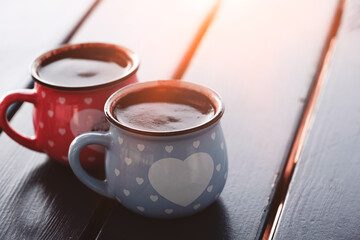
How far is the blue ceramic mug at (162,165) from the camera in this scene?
53cm

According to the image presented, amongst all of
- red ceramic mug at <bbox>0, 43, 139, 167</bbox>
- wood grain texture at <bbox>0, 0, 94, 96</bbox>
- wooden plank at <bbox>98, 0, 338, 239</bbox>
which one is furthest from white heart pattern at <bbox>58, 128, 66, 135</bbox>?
wood grain texture at <bbox>0, 0, 94, 96</bbox>

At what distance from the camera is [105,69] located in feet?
2.23

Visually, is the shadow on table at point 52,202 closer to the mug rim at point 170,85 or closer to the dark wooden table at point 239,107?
the dark wooden table at point 239,107

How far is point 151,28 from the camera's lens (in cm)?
102

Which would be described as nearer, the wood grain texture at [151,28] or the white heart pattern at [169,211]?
the white heart pattern at [169,211]

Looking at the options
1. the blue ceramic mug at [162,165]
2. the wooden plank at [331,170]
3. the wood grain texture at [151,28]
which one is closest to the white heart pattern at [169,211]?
the blue ceramic mug at [162,165]

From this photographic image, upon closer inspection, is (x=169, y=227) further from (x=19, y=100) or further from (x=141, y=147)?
(x=19, y=100)

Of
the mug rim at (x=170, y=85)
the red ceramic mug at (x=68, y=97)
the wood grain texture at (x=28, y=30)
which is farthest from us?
the wood grain texture at (x=28, y=30)

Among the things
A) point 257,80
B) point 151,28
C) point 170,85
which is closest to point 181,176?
point 170,85

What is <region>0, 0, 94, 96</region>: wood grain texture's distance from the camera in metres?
0.88

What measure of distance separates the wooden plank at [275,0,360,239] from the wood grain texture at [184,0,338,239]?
0.03 metres

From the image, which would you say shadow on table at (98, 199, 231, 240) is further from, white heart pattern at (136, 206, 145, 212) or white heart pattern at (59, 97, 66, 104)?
white heart pattern at (59, 97, 66, 104)

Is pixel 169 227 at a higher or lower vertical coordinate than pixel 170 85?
lower

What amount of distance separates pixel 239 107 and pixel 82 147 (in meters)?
0.29
